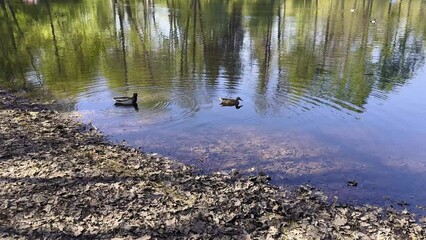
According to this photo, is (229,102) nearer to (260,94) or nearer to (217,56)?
(260,94)

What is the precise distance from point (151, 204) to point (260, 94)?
34.1 ft

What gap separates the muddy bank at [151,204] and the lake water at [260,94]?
1002 millimetres

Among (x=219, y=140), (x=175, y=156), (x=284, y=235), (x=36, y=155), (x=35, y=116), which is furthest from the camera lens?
(x=35, y=116)

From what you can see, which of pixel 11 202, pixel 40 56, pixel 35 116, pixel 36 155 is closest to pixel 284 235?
pixel 11 202

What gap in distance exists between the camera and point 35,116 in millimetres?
13781

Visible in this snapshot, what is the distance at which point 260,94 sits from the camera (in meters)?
17.5

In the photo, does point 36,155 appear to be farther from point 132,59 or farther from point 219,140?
point 132,59

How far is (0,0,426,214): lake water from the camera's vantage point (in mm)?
11141

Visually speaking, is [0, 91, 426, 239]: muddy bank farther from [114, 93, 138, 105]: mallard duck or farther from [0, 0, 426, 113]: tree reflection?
[0, 0, 426, 113]: tree reflection

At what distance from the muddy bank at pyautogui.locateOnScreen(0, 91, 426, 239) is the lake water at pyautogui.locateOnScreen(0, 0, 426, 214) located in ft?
3.29

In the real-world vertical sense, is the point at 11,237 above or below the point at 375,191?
above

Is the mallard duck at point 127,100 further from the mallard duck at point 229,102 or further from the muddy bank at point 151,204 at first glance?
the muddy bank at point 151,204

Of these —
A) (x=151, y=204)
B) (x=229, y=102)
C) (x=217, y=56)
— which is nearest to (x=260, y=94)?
(x=229, y=102)

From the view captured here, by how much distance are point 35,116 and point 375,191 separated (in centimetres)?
1181
